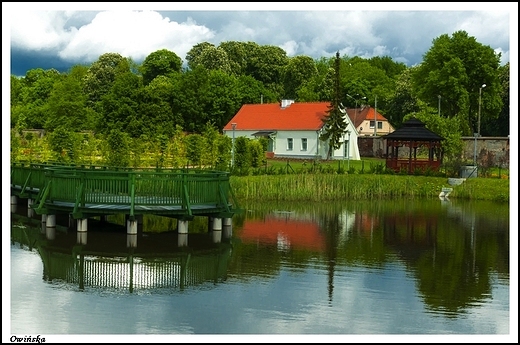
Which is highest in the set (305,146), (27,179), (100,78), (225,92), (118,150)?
(100,78)

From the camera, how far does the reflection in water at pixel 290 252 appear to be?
15.6 m

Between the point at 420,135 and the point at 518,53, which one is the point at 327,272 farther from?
the point at 420,135

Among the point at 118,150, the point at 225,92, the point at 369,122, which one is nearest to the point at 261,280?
the point at 118,150

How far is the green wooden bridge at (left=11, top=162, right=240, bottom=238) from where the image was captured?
19828 millimetres

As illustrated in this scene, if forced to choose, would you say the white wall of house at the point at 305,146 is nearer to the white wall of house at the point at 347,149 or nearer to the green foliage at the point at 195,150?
the white wall of house at the point at 347,149

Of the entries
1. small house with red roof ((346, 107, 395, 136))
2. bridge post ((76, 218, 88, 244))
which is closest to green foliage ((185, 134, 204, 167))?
bridge post ((76, 218, 88, 244))

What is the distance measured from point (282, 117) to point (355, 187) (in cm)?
2126

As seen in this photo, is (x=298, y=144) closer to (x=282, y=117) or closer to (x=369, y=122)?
(x=282, y=117)

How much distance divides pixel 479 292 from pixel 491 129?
57.2 meters

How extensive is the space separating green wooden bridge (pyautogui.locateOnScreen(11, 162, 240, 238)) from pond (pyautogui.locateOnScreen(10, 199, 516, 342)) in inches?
31.2

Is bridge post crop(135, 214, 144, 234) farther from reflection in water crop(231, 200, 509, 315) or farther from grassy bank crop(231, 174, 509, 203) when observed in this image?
grassy bank crop(231, 174, 509, 203)

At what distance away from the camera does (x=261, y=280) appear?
1567 centimetres

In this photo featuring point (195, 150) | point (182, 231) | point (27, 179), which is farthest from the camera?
point (195, 150)

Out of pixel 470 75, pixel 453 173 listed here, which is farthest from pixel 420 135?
pixel 470 75
